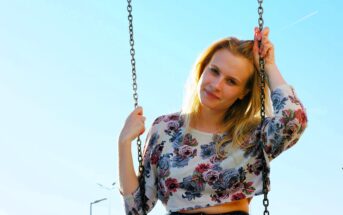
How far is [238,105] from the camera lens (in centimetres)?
439

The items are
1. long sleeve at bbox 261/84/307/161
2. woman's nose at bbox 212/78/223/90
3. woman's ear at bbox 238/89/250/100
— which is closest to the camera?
long sleeve at bbox 261/84/307/161

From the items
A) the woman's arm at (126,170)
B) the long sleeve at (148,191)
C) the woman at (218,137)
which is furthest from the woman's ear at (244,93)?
the woman's arm at (126,170)

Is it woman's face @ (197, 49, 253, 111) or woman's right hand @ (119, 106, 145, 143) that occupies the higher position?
woman's face @ (197, 49, 253, 111)

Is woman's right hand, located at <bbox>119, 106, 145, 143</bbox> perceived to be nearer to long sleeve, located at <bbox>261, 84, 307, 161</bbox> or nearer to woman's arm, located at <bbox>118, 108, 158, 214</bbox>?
woman's arm, located at <bbox>118, 108, 158, 214</bbox>

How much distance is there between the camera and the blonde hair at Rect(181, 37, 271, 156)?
14.0 ft

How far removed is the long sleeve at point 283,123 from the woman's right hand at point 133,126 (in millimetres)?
747

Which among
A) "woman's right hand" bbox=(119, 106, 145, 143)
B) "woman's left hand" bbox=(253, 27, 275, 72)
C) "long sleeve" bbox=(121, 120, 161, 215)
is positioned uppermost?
"woman's left hand" bbox=(253, 27, 275, 72)

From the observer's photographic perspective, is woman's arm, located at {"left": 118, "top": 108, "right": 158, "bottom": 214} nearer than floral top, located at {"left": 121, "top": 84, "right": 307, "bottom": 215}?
No

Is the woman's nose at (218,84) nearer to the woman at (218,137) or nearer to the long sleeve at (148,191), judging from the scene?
the woman at (218,137)

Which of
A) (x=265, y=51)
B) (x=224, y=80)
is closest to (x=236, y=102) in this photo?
(x=224, y=80)

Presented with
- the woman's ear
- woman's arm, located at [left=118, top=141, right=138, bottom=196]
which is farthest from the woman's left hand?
woman's arm, located at [left=118, top=141, right=138, bottom=196]

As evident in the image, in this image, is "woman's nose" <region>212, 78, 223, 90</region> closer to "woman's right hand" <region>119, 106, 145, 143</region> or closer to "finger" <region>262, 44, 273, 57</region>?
"finger" <region>262, 44, 273, 57</region>

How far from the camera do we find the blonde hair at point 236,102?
4281 millimetres

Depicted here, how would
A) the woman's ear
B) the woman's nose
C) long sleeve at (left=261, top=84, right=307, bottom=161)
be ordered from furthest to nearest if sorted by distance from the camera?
the woman's ear, the woman's nose, long sleeve at (left=261, top=84, right=307, bottom=161)
